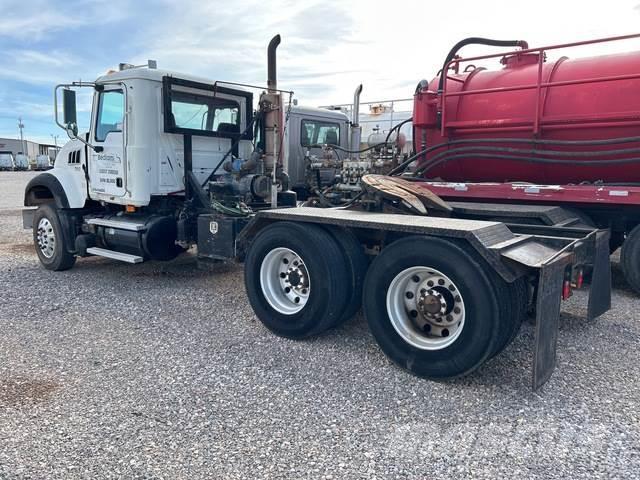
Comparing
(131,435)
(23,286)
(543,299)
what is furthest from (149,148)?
(543,299)

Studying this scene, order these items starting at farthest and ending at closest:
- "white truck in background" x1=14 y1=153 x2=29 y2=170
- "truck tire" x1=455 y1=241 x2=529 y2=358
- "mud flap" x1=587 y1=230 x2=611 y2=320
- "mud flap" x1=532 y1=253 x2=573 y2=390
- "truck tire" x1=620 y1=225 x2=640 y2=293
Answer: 1. "white truck in background" x1=14 y1=153 x2=29 y2=170
2. "truck tire" x1=620 y1=225 x2=640 y2=293
3. "mud flap" x1=587 y1=230 x2=611 y2=320
4. "truck tire" x1=455 y1=241 x2=529 y2=358
5. "mud flap" x1=532 y1=253 x2=573 y2=390

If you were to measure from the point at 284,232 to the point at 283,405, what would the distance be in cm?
170

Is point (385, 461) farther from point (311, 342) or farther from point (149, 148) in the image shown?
point (149, 148)

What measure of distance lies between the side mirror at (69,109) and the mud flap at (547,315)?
571 cm

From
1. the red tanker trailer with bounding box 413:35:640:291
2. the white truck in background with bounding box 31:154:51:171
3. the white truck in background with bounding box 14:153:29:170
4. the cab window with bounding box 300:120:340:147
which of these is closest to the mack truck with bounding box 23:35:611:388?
the red tanker trailer with bounding box 413:35:640:291

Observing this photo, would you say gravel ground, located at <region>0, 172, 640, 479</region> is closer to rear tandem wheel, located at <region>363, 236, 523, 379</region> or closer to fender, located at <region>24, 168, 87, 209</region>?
rear tandem wheel, located at <region>363, 236, 523, 379</region>

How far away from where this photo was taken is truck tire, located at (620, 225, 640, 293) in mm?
5766

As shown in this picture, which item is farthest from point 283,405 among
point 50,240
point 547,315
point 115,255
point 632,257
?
point 50,240

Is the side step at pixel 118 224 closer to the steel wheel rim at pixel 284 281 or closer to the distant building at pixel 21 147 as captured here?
the steel wheel rim at pixel 284 281

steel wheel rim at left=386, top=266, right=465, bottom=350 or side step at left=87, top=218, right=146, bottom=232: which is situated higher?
side step at left=87, top=218, right=146, bottom=232

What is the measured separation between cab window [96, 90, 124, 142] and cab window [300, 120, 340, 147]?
538 centimetres

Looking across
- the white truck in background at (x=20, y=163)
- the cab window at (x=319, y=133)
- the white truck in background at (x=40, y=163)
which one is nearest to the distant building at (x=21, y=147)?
the white truck in background at (x=40, y=163)

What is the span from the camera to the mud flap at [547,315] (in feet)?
11.3

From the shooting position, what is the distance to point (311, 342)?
4727 mm
